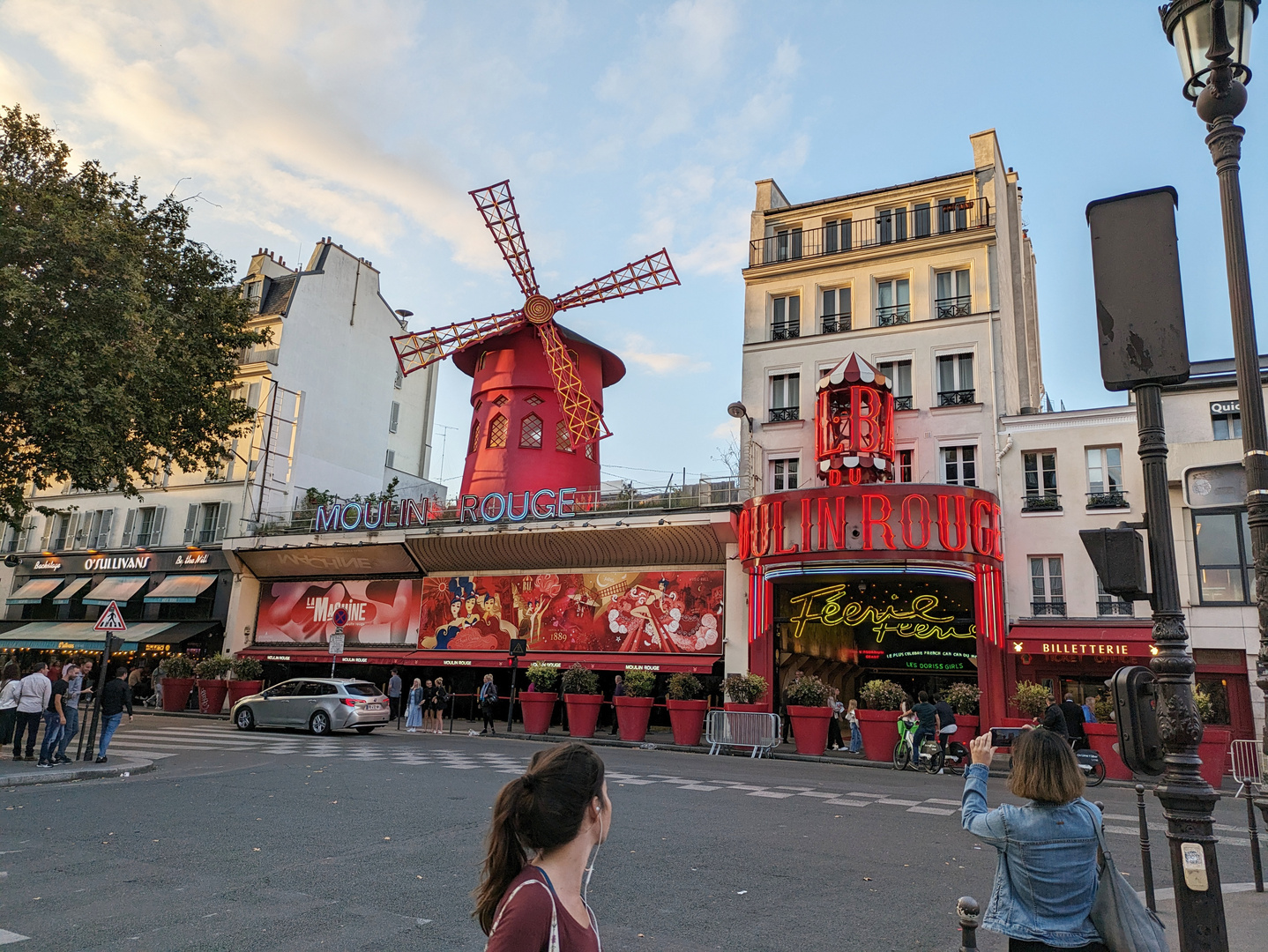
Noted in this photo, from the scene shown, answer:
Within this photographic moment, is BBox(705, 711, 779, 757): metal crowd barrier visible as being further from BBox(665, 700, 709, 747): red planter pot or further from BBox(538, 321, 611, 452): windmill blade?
BBox(538, 321, 611, 452): windmill blade

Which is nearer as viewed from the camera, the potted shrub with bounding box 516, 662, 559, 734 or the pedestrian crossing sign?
the pedestrian crossing sign

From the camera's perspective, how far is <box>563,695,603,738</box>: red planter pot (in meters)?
19.2

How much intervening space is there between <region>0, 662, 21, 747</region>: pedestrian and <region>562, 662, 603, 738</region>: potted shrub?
32.7 feet

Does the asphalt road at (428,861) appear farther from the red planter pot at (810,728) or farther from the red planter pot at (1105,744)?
the red planter pot at (810,728)

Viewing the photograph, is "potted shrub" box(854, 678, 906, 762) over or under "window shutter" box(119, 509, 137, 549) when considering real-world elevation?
under

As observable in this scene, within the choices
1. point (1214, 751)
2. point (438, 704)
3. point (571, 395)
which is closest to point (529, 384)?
point (571, 395)

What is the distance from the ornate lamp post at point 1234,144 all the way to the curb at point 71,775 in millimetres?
11999

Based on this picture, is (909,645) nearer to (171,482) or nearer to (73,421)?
(73,421)

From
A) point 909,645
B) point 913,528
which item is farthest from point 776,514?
point 909,645

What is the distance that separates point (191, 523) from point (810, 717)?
22653 millimetres

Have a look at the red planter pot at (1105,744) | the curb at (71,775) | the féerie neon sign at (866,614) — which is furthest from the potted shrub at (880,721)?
the curb at (71,775)

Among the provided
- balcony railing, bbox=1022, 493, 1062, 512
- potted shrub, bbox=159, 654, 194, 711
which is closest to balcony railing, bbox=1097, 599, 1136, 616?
balcony railing, bbox=1022, 493, 1062, 512

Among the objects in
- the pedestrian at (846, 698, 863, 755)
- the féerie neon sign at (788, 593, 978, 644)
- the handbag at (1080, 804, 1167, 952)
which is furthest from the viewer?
the féerie neon sign at (788, 593, 978, 644)

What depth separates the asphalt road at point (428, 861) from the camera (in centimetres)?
484
